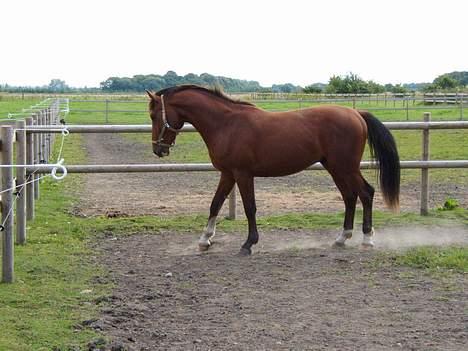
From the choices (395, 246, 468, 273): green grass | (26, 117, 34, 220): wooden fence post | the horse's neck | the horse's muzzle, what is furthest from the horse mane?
(395, 246, 468, 273): green grass

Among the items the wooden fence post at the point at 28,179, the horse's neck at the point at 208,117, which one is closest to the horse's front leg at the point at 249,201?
the horse's neck at the point at 208,117

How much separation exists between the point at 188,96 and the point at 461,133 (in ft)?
53.8

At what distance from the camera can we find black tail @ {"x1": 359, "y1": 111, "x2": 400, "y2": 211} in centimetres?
762

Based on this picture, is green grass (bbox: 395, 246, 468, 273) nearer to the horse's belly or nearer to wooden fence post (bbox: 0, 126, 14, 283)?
Answer: the horse's belly

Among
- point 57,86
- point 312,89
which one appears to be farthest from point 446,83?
point 57,86

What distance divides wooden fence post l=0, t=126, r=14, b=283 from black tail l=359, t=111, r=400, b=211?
3.76m

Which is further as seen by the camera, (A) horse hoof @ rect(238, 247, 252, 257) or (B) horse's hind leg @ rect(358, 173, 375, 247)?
(B) horse's hind leg @ rect(358, 173, 375, 247)

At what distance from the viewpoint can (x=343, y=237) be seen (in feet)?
24.7

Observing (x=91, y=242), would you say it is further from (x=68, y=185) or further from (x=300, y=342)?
(x=68, y=185)

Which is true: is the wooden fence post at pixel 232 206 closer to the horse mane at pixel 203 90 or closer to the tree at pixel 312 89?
the horse mane at pixel 203 90

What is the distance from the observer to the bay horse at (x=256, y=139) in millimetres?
7316

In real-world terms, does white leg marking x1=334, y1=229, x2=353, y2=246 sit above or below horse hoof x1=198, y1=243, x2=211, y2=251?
above

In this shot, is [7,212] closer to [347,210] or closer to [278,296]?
[278,296]

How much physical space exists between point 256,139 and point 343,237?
143cm
